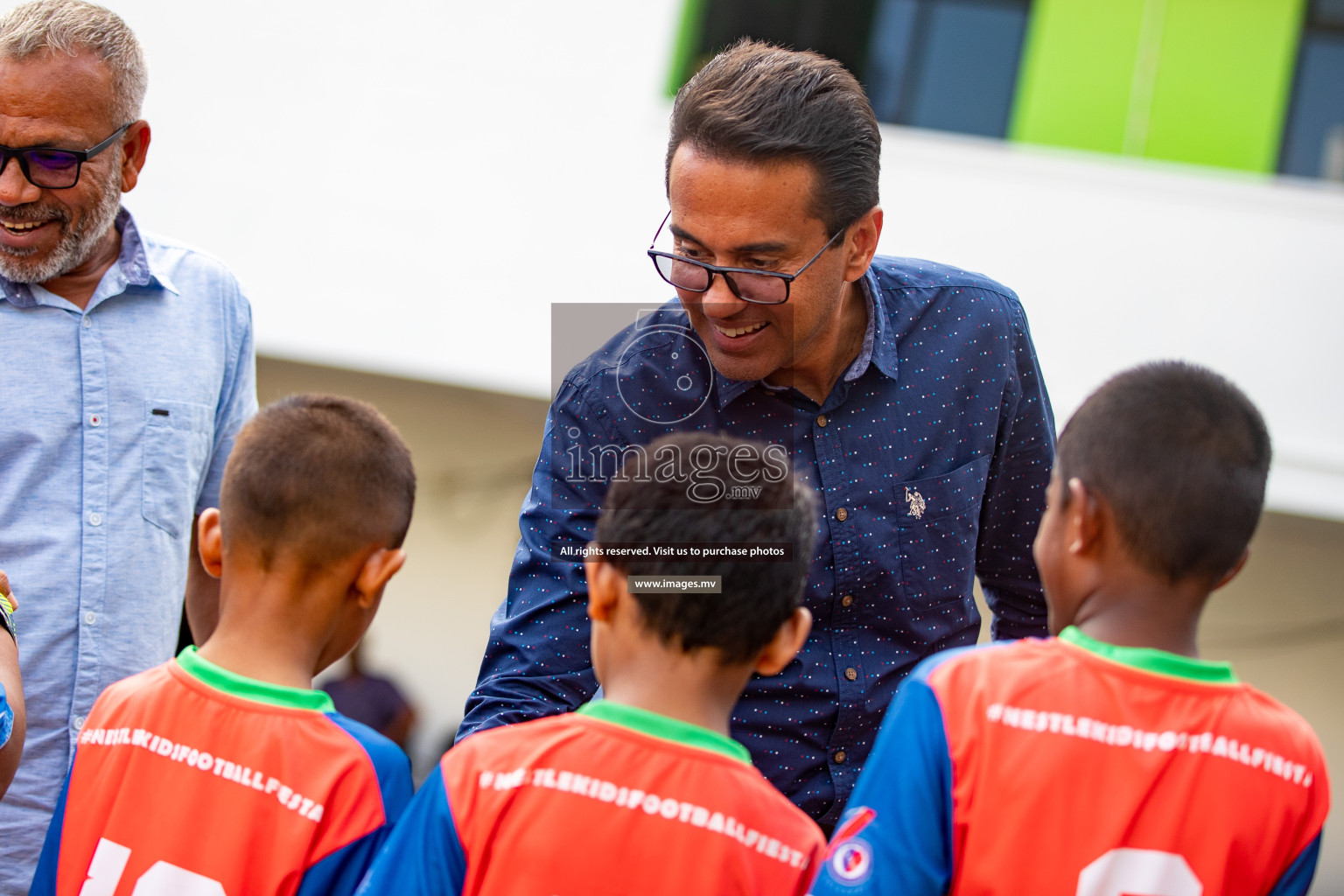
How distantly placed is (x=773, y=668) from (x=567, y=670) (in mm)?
445

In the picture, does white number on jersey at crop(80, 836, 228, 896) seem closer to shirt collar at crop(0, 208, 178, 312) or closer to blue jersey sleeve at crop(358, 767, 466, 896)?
blue jersey sleeve at crop(358, 767, 466, 896)

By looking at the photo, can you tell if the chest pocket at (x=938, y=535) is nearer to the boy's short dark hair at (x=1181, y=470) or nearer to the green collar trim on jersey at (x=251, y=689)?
the boy's short dark hair at (x=1181, y=470)

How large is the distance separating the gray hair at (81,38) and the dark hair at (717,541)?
4.46ft

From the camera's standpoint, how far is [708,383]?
1899 millimetres

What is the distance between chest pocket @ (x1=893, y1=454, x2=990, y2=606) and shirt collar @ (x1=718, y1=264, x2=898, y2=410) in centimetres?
20

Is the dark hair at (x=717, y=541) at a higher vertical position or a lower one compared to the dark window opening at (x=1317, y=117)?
lower

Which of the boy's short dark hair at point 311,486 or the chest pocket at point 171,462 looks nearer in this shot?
the boy's short dark hair at point 311,486

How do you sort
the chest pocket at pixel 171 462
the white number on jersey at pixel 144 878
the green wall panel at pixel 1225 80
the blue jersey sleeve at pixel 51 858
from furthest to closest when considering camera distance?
the green wall panel at pixel 1225 80, the chest pocket at pixel 171 462, the blue jersey sleeve at pixel 51 858, the white number on jersey at pixel 144 878

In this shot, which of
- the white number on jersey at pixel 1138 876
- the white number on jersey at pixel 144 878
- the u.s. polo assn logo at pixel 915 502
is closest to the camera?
the white number on jersey at pixel 1138 876

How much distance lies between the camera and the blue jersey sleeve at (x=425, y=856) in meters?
1.27

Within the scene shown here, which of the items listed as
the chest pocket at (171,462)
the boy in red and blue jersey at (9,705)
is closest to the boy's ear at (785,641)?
the boy in red and blue jersey at (9,705)

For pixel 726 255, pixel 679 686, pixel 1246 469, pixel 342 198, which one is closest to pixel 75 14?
pixel 726 255

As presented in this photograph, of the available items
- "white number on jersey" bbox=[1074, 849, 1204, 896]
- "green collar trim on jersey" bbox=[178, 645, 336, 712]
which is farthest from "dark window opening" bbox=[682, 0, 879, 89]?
"white number on jersey" bbox=[1074, 849, 1204, 896]

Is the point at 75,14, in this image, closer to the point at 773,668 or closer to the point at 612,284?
the point at 773,668
